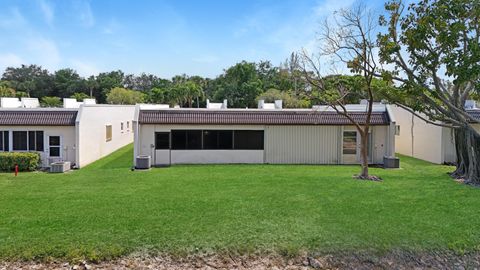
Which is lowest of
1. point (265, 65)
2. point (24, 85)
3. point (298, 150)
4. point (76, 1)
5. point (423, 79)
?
point (298, 150)

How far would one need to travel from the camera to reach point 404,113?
22.3 metres

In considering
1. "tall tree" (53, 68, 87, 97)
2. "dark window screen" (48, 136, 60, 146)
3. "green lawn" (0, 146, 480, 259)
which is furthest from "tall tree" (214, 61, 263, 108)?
"green lawn" (0, 146, 480, 259)

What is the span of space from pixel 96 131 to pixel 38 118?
3.17 meters

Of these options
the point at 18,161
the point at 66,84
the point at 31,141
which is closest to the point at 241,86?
the point at 66,84

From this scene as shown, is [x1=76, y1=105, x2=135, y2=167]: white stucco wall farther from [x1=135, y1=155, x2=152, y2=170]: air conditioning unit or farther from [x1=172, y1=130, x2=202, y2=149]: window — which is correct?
[x1=172, y1=130, x2=202, y2=149]: window

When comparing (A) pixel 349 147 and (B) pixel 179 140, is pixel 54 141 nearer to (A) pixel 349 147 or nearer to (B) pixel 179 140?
(B) pixel 179 140

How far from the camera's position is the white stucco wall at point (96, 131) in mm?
16703

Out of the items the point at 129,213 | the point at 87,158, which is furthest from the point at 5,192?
the point at 87,158

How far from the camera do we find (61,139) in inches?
654

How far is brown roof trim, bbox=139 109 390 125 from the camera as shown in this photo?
1730 centimetres

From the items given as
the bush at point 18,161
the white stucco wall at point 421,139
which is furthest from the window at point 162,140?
the white stucco wall at point 421,139

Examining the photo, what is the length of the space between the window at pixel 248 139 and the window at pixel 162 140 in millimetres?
3213

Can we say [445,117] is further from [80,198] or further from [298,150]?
[80,198]

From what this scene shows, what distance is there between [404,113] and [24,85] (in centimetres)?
6831
